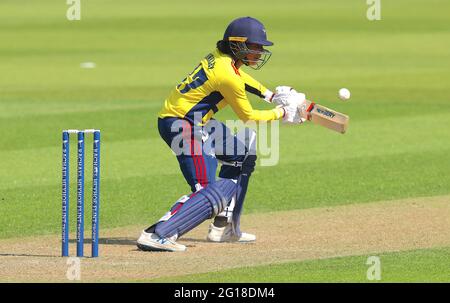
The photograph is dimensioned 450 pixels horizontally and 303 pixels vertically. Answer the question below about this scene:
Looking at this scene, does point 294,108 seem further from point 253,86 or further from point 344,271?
point 344,271

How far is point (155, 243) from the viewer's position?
1075 centimetres

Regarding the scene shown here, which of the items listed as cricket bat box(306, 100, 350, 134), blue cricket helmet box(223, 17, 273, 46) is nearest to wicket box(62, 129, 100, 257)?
blue cricket helmet box(223, 17, 273, 46)

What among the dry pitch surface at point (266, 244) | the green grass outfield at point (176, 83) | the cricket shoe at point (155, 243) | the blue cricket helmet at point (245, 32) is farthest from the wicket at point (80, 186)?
the blue cricket helmet at point (245, 32)

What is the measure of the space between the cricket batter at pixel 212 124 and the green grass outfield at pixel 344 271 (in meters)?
1.05

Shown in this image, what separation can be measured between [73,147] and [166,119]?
6492mm

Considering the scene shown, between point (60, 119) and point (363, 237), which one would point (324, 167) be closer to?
point (363, 237)

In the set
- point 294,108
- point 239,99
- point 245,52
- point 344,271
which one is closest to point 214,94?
point 239,99

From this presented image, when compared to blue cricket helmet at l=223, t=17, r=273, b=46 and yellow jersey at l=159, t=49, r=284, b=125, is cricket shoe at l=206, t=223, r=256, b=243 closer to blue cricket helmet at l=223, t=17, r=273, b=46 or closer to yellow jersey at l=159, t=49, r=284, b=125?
yellow jersey at l=159, t=49, r=284, b=125

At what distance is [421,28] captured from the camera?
4141 centimetres

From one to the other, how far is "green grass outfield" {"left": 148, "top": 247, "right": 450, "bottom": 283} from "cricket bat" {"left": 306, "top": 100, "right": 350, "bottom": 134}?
114cm

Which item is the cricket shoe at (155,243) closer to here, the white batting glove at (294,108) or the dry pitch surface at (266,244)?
the dry pitch surface at (266,244)

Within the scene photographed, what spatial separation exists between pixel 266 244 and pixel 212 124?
112 centimetres

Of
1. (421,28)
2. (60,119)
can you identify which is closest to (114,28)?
(421,28)

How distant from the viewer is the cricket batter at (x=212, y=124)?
1088 centimetres
